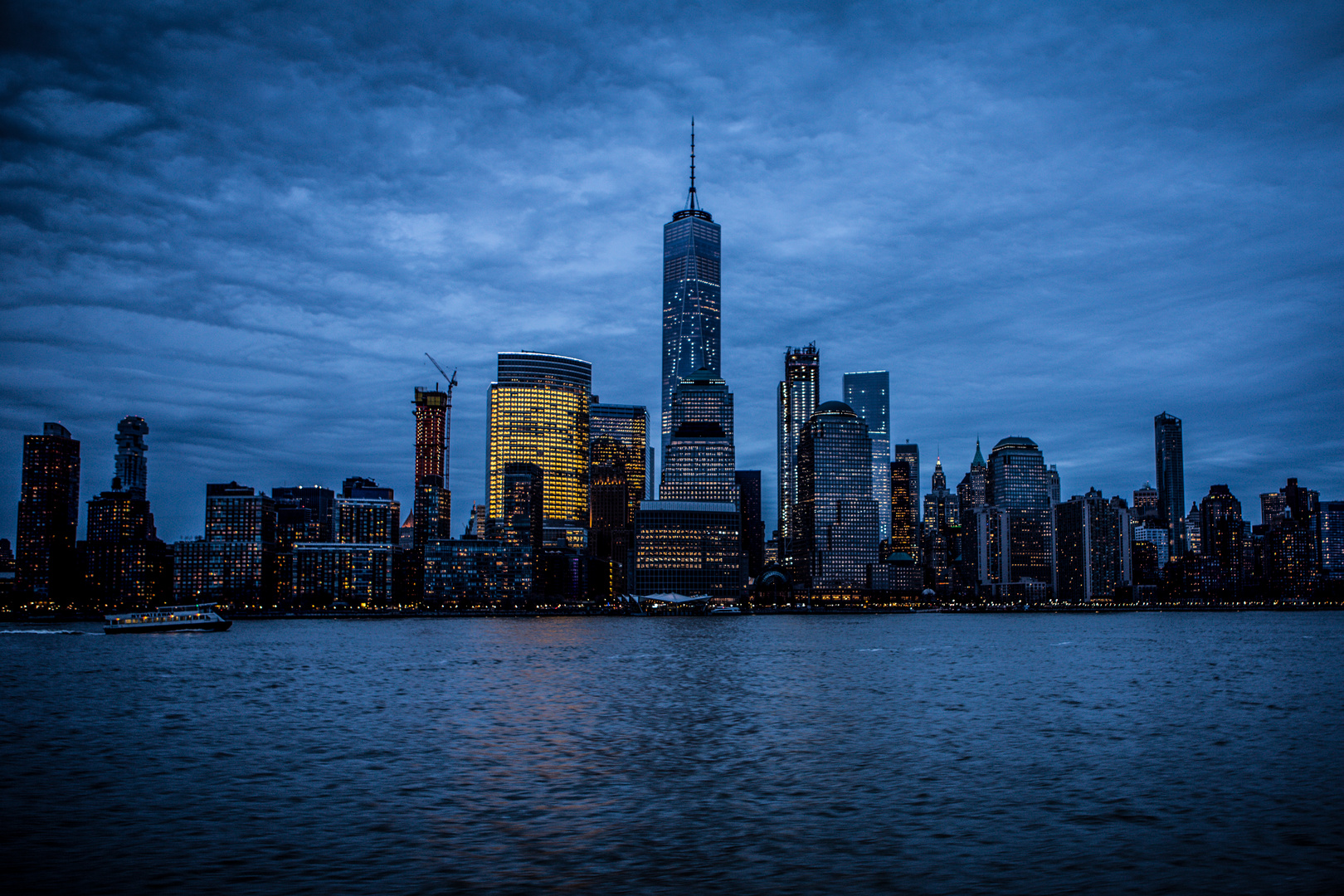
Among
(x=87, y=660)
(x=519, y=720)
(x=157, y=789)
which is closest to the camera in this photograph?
(x=157, y=789)

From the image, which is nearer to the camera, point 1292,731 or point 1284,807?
point 1284,807

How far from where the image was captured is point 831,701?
68.9 m

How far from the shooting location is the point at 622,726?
5538 centimetres

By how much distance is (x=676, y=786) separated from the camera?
128ft

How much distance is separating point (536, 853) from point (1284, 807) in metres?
26.1

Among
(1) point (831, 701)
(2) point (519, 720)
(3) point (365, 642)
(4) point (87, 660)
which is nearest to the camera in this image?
(2) point (519, 720)

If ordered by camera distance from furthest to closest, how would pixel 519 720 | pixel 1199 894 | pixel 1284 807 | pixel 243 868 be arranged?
pixel 519 720 < pixel 1284 807 < pixel 243 868 < pixel 1199 894

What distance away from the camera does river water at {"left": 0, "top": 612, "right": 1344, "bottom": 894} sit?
89.6ft

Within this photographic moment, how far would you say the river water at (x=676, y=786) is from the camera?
89.6 ft

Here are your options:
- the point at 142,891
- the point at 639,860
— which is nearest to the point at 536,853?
the point at 639,860

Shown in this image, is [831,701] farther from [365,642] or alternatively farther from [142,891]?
[365,642]

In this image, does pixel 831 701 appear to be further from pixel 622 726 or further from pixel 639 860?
pixel 639 860

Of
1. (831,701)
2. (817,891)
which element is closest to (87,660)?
(831,701)

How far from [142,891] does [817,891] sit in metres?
16.9
